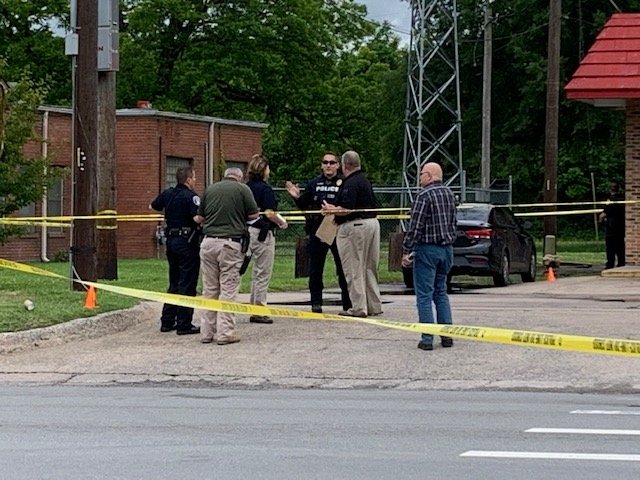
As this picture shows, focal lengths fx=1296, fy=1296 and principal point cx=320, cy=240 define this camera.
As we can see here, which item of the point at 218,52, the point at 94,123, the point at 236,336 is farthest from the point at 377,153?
the point at 236,336

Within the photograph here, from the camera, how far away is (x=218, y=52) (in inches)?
1928

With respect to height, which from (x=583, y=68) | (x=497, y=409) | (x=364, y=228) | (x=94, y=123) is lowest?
(x=497, y=409)

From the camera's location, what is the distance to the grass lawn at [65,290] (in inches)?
559

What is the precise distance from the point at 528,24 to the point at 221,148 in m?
12.8

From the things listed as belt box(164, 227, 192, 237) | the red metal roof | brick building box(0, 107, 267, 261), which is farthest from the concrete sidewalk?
brick building box(0, 107, 267, 261)

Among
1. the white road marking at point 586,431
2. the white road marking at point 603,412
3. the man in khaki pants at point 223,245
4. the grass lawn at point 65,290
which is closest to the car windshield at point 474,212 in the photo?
the grass lawn at point 65,290

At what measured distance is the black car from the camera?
21656 mm

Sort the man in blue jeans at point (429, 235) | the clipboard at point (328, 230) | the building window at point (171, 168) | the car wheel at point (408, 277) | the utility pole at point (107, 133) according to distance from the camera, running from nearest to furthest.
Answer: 1. the man in blue jeans at point (429, 235)
2. the clipboard at point (328, 230)
3. the utility pole at point (107, 133)
4. the car wheel at point (408, 277)
5. the building window at point (171, 168)

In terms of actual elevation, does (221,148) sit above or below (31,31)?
below

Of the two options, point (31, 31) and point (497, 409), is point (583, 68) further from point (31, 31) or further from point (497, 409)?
point (31, 31)

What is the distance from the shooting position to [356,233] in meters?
14.4

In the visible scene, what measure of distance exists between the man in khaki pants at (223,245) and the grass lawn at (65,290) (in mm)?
1818

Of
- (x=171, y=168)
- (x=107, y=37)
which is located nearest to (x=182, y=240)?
(x=107, y=37)

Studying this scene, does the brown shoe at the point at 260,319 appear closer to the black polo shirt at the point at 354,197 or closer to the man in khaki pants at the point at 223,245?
the man in khaki pants at the point at 223,245
